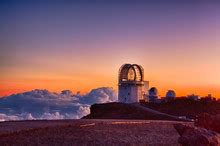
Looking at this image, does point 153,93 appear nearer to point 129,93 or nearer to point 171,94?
point 171,94

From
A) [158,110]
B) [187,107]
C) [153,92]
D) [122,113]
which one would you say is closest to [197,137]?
[122,113]

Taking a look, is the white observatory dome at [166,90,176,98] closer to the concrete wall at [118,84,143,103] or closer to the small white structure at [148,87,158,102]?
the small white structure at [148,87,158,102]

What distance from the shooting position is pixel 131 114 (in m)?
52.1

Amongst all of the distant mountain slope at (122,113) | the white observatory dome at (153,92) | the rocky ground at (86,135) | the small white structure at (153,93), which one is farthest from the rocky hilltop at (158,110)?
the rocky ground at (86,135)

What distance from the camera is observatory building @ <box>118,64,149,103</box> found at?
2982 inches

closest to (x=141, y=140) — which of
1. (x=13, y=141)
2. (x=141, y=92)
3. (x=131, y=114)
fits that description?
(x=13, y=141)

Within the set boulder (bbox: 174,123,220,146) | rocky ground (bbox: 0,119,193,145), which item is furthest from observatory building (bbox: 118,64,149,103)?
boulder (bbox: 174,123,220,146)

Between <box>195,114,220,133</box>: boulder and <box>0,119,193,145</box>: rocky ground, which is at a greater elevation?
<box>195,114,220,133</box>: boulder

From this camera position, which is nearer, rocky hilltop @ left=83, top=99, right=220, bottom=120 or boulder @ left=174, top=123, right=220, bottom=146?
boulder @ left=174, top=123, right=220, bottom=146

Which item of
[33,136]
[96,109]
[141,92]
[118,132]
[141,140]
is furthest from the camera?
[141,92]

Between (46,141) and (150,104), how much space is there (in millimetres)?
44950

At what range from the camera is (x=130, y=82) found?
75.8 m

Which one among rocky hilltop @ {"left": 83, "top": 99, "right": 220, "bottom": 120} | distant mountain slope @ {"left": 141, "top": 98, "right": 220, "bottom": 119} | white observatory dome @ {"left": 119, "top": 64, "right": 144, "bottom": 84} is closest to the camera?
rocky hilltop @ {"left": 83, "top": 99, "right": 220, "bottom": 120}

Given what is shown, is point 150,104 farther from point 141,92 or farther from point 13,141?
point 13,141
